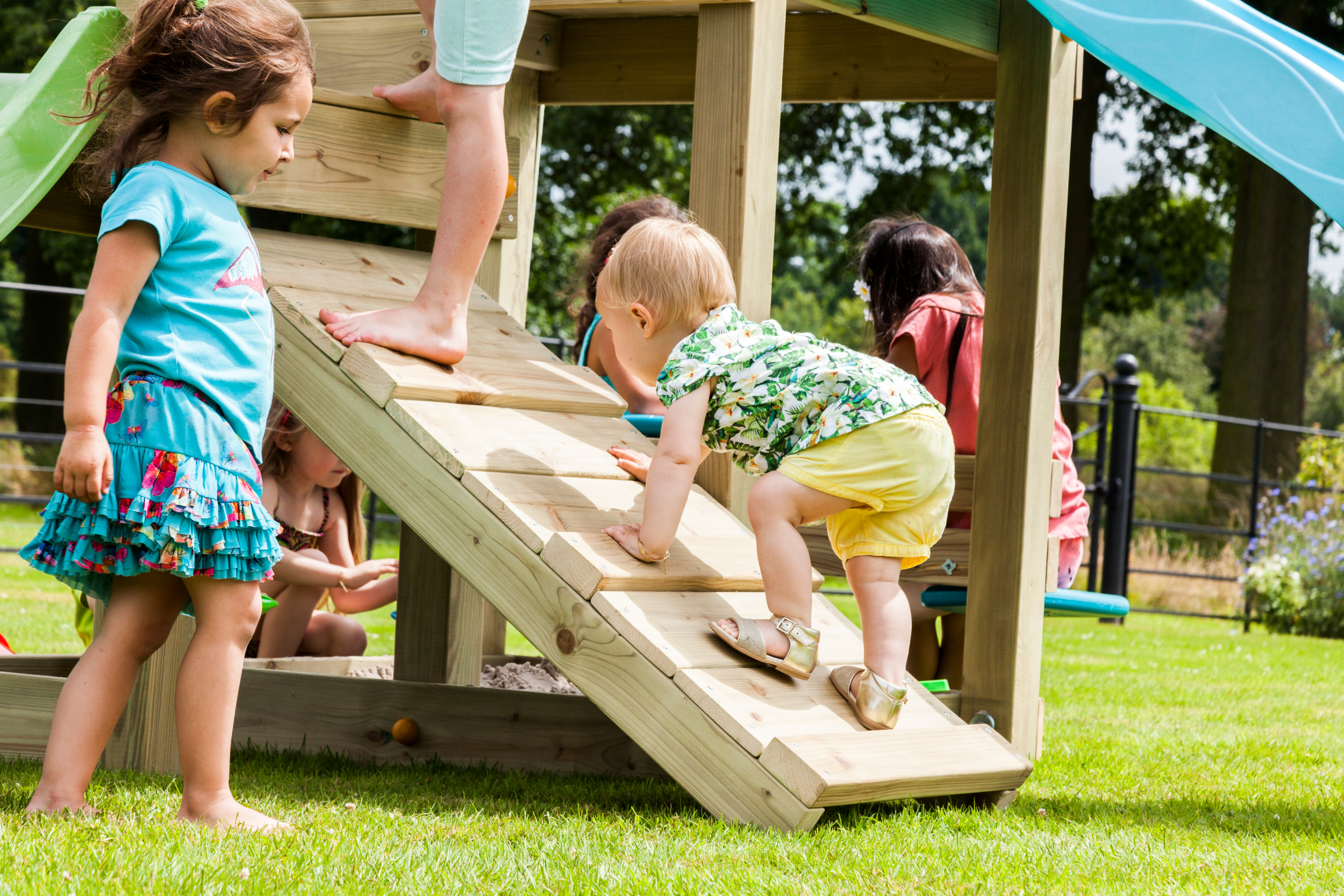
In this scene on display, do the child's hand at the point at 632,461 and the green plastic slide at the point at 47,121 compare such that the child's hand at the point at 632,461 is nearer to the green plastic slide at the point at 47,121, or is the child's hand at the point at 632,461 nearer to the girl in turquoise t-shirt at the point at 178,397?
the girl in turquoise t-shirt at the point at 178,397

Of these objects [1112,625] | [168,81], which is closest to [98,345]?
[168,81]

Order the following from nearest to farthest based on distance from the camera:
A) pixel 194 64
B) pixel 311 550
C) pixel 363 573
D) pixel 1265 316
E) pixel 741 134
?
pixel 194 64 → pixel 741 134 → pixel 363 573 → pixel 311 550 → pixel 1265 316

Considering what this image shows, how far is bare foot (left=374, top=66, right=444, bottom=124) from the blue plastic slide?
5.66ft

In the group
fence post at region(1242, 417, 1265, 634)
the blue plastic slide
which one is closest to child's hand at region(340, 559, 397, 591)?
the blue plastic slide

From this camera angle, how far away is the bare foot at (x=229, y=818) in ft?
Answer: 8.55

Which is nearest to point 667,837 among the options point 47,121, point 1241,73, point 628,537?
point 628,537

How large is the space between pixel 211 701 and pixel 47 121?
4.64 ft

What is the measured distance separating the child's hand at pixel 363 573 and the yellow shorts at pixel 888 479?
77.1 inches

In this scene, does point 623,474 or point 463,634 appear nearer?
point 623,474

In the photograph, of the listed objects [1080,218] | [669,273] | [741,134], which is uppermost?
[1080,218]

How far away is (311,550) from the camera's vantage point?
4.77 m

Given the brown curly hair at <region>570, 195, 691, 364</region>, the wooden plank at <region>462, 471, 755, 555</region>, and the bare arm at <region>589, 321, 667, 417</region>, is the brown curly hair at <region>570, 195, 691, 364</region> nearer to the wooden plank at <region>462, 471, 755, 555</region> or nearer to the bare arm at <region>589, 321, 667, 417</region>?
the bare arm at <region>589, 321, 667, 417</region>

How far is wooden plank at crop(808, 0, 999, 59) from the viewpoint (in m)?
3.87

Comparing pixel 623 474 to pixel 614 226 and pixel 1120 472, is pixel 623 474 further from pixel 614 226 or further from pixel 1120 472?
pixel 1120 472
